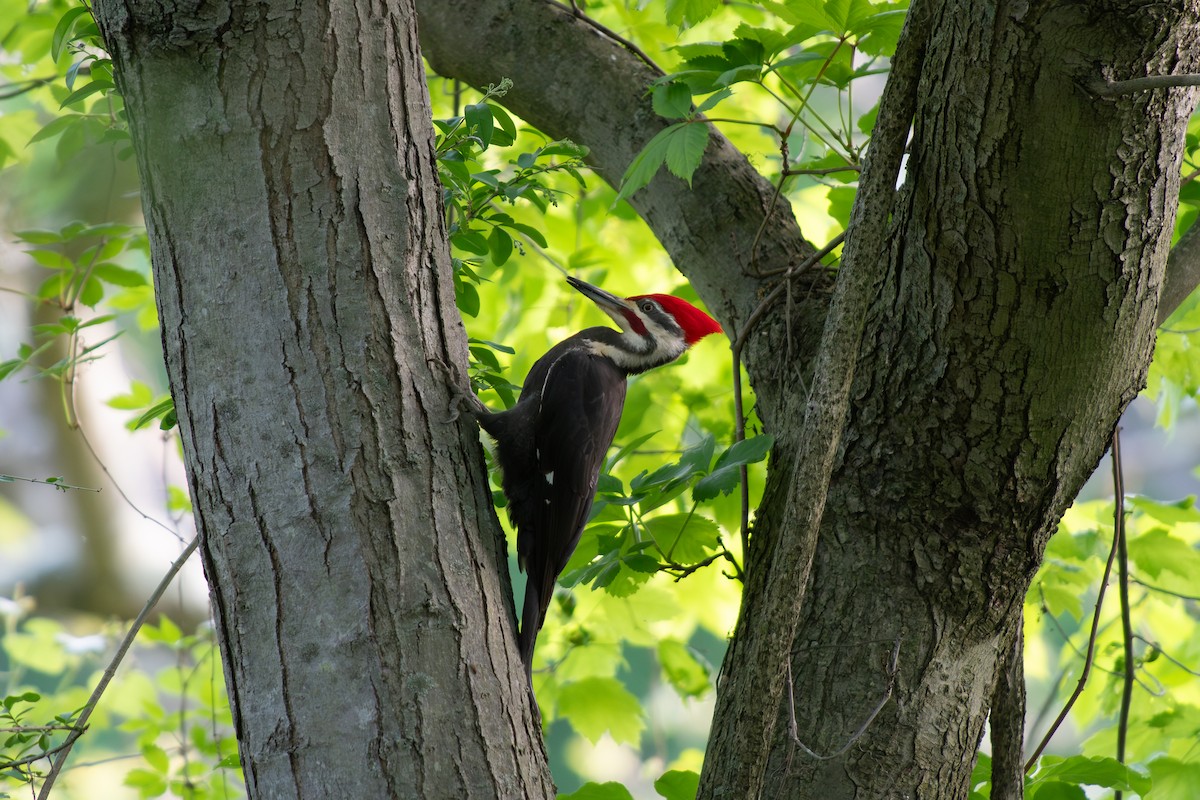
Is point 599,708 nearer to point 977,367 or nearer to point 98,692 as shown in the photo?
point 98,692

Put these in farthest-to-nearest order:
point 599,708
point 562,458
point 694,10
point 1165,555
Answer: point 599,708
point 1165,555
point 562,458
point 694,10

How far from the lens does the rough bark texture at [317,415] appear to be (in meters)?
1.30

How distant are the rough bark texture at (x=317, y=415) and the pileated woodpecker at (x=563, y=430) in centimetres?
56

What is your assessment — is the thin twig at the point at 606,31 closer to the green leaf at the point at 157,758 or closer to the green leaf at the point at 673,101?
the green leaf at the point at 673,101

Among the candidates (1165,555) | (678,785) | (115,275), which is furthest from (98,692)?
(1165,555)

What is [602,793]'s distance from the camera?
194cm

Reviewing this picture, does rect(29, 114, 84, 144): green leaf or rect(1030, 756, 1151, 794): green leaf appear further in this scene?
rect(29, 114, 84, 144): green leaf

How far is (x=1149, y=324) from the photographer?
1581mm

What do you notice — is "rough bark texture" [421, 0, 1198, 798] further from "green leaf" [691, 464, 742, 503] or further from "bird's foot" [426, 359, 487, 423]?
"bird's foot" [426, 359, 487, 423]

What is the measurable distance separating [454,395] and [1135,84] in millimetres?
1093

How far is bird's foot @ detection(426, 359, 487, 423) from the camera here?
151 cm

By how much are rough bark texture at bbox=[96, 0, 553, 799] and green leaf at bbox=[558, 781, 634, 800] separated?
1.90 feet

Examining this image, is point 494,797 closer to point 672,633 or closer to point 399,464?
point 399,464

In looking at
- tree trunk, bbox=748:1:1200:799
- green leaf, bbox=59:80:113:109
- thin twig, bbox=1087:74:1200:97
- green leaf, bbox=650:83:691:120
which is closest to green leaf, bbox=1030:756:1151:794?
tree trunk, bbox=748:1:1200:799
